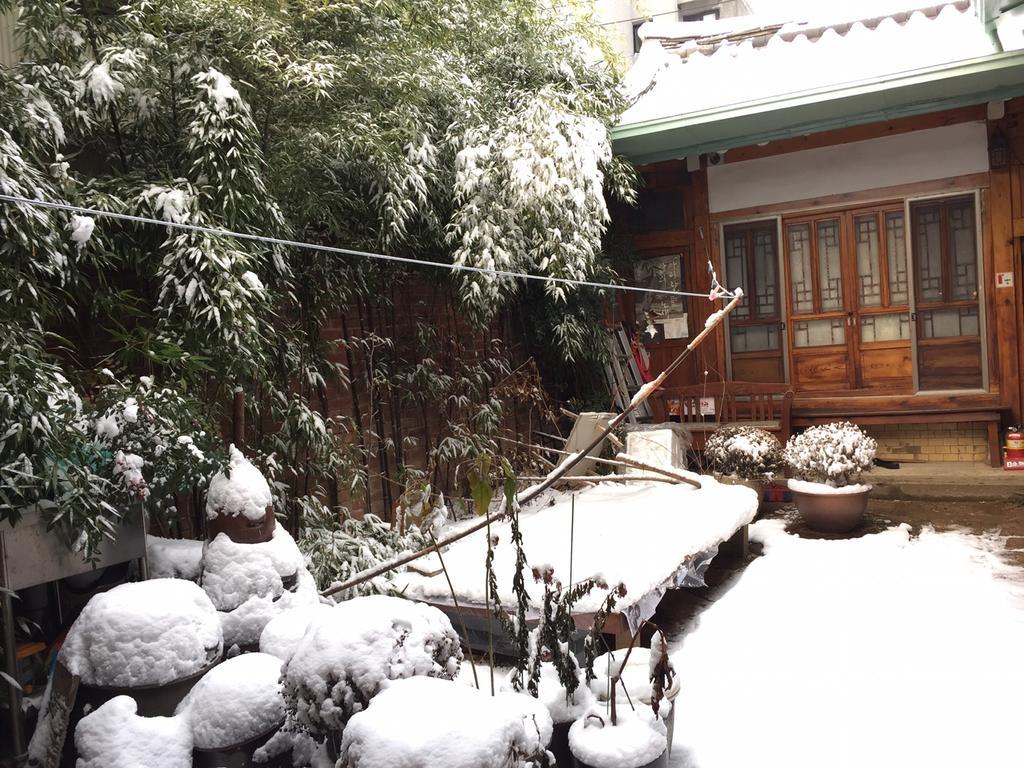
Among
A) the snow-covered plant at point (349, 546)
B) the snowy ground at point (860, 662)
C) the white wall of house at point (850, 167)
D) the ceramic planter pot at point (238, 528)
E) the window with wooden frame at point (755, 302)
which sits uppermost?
the white wall of house at point (850, 167)

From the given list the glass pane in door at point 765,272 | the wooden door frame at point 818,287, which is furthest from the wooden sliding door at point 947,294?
the glass pane in door at point 765,272

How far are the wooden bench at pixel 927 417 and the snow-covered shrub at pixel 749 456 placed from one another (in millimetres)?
1964

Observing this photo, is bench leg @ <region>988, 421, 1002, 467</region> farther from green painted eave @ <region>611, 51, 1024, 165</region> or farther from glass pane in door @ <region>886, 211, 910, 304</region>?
green painted eave @ <region>611, 51, 1024, 165</region>

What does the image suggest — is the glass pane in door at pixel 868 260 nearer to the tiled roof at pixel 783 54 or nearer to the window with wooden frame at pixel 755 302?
the window with wooden frame at pixel 755 302

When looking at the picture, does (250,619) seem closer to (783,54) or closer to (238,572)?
(238,572)

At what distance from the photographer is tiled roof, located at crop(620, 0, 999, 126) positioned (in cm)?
704

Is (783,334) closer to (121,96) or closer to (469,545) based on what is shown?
(469,545)

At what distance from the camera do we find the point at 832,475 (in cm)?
584

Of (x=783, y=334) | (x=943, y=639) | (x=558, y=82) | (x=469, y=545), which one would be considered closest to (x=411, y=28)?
(x=558, y=82)

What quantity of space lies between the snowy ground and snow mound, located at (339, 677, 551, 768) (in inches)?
46.1

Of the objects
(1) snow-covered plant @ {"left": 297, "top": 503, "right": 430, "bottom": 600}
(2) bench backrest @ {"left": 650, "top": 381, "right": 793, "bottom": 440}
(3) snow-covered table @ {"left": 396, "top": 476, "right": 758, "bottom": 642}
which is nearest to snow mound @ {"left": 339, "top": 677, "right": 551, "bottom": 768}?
(3) snow-covered table @ {"left": 396, "top": 476, "right": 758, "bottom": 642}

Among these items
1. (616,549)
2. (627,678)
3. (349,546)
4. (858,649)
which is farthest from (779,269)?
(627,678)

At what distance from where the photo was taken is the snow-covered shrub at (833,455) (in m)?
5.79

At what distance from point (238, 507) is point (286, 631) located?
1.92ft
